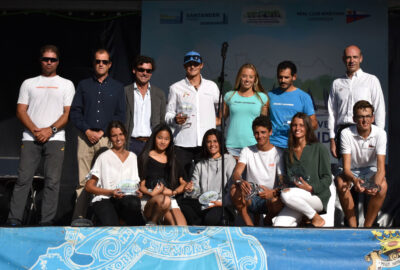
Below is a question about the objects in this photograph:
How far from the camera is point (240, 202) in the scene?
4891 mm

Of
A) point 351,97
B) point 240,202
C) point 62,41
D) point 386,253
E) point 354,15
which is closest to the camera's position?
point 386,253

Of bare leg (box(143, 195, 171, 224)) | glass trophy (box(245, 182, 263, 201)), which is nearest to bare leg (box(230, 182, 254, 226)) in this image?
glass trophy (box(245, 182, 263, 201))

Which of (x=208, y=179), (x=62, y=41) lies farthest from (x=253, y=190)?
(x=62, y=41)

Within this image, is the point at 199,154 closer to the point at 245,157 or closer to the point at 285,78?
the point at 245,157

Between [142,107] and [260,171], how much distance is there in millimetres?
1363

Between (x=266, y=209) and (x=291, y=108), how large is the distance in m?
1.06

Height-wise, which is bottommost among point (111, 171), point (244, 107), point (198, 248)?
point (198, 248)

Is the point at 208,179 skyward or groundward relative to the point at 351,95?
groundward

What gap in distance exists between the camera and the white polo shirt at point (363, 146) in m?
5.16

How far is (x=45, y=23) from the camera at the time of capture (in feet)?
23.4

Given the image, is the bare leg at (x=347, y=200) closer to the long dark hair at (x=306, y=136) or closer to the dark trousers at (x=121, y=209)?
the long dark hair at (x=306, y=136)

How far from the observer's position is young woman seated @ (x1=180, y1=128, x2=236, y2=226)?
512 centimetres

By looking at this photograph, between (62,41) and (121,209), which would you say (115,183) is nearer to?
(121,209)

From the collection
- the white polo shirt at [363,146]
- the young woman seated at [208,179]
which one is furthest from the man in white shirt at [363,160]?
the young woman seated at [208,179]
